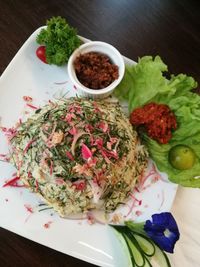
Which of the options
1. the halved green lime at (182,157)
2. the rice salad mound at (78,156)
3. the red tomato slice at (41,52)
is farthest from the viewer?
the red tomato slice at (41,52)

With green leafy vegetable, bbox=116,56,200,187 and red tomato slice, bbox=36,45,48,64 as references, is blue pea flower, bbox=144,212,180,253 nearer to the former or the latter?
green leafy vegetable, bbox=116,56,200,187

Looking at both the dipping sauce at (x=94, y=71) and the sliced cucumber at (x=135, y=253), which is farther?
the dipping sauce at (x=94, y=71)

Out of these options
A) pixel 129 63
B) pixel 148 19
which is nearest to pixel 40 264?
pixel 129 63

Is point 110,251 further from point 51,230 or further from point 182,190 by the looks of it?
point 182,190

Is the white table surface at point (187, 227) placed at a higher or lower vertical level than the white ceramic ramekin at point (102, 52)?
lower

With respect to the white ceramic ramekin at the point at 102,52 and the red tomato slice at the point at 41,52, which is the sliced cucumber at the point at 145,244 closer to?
the white ceramic ramekin at the point at 102,52

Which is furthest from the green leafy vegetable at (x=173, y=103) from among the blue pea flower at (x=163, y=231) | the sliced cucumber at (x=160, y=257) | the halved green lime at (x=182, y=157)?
the sliced cucumber at (x=160, y=257)

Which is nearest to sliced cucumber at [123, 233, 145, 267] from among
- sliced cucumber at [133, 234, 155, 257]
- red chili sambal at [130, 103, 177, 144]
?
sliced cucumber at [133, 234, 155, 257]
